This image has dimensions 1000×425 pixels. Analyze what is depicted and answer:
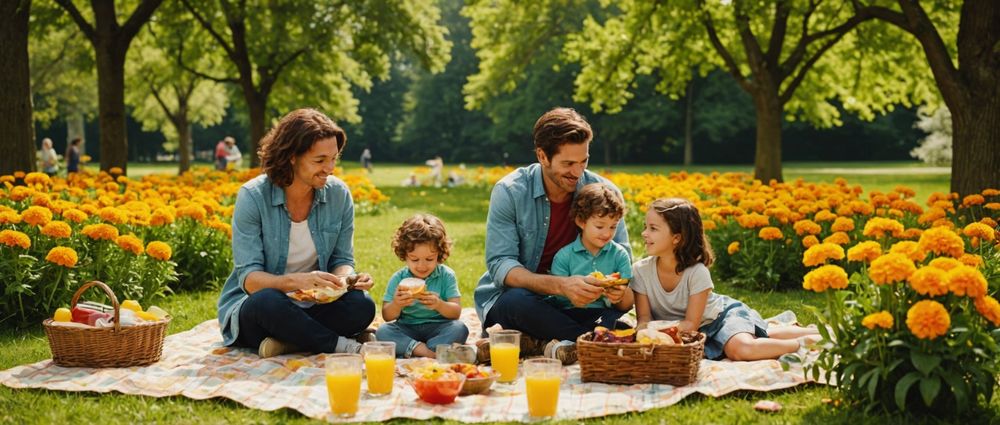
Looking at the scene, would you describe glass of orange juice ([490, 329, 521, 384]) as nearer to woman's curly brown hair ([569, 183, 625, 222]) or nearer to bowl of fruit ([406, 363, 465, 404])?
bowl of fruit ([406, 363, 465, 404])

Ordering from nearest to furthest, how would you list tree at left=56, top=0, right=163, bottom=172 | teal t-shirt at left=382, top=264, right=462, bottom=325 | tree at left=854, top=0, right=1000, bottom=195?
1. teal t-shirt at left=382, top=264, right=462, bottom=325
2. tree at left=854, top=0, right=1000, bottom=195
3. tree at left=56, top=0, right=163, bottom=172

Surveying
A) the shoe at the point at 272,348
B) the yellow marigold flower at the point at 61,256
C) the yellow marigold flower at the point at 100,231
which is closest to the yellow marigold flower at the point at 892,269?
the shoe at the point at 272,348

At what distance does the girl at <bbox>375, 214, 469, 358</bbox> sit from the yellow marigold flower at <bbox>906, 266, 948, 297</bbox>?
105 inches

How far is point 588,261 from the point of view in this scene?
5324 mm

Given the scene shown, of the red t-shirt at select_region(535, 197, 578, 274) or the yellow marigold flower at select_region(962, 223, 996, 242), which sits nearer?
the yellow marigold flower at select_region(962, 223, 996, 242)

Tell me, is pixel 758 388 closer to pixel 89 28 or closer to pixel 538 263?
pixel 538 263

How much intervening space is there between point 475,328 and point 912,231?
3.18 metres

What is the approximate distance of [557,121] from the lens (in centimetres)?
512

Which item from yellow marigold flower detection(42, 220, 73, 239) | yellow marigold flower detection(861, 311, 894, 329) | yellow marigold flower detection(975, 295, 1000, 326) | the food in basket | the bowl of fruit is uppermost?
yellow marigold flower detection(42, 220, 73, 239)

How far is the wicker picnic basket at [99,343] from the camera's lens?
194 inches

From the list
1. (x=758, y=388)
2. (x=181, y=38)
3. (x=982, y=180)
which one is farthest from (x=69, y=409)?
(x=181, y=38)

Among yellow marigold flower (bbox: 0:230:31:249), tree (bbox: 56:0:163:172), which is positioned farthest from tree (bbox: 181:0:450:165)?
yellow marigold flower (bbox: 0:230:31:249)

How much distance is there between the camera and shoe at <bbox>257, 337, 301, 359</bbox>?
5.29 meters

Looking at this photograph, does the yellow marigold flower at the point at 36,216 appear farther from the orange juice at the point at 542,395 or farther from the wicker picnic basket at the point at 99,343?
the orange juice at the point at 542,395
